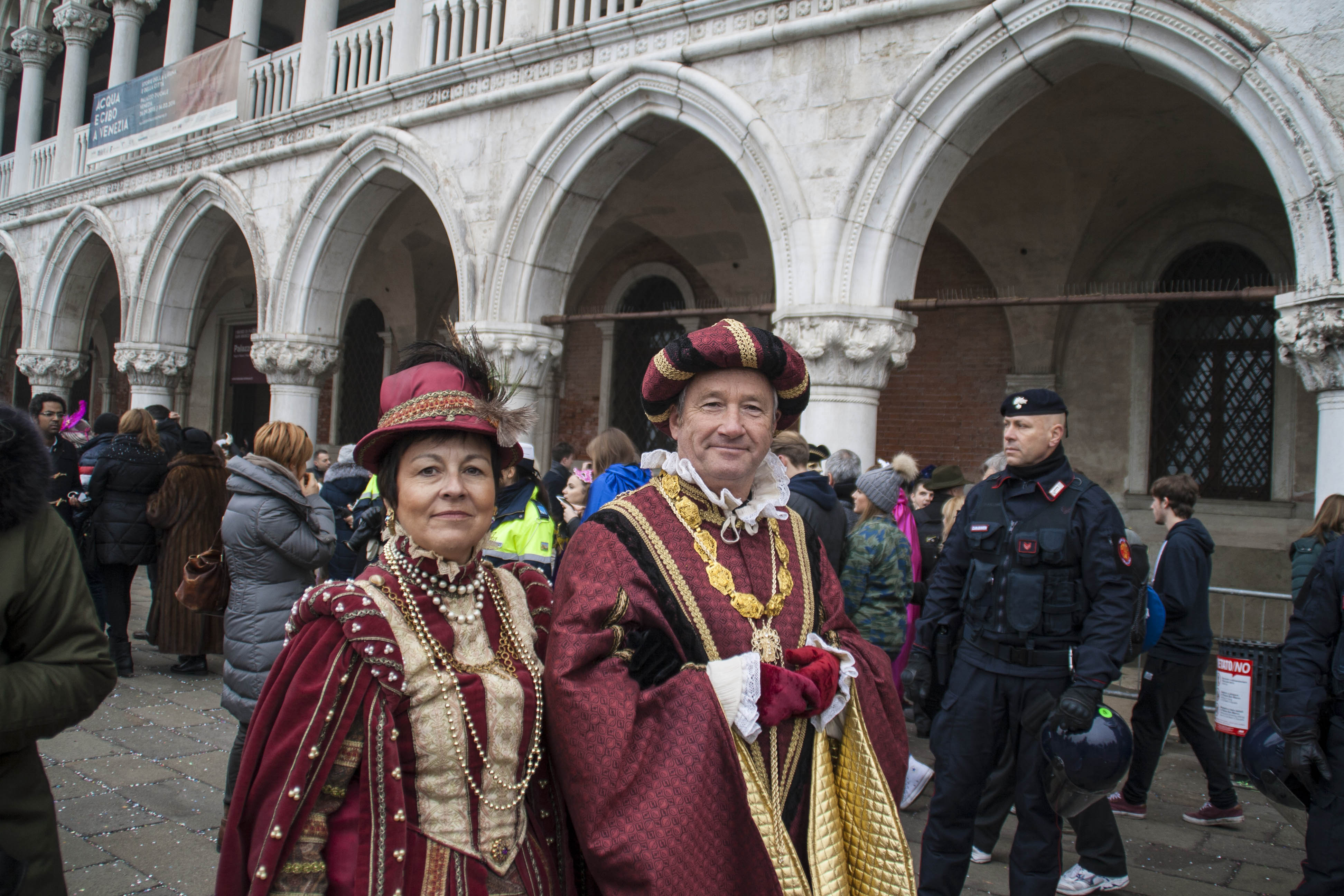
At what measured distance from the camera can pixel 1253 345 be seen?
8102 mm

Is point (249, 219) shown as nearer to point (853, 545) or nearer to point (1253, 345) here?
point (853, 545)

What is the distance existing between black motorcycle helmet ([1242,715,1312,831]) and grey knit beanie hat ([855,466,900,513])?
1.79 metres

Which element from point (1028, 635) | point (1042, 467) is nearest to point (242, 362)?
point (1042, 467)

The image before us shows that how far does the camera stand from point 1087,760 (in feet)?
8.55

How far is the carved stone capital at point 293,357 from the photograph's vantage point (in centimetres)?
997

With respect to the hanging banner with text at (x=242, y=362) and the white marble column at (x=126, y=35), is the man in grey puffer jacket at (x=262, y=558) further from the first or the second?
the hanging banner with text at (x=242, y=362)

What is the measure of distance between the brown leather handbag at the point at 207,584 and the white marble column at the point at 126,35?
11.2 meters

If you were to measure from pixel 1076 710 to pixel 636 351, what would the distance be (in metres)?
9.65

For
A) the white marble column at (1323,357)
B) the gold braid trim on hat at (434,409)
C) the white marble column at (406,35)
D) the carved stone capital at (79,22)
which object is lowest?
the gold braid trim on hat at (434,409)

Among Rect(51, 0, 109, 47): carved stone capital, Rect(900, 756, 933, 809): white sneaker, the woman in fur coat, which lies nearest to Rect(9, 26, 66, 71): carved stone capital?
Rect(51, 0, 109, 47): carved stone capital

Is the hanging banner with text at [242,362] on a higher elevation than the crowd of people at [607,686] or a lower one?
higher

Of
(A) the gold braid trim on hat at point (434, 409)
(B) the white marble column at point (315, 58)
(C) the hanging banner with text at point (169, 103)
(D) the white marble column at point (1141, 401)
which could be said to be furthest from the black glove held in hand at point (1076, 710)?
(C) the hanging banner with text at point (169, 103)

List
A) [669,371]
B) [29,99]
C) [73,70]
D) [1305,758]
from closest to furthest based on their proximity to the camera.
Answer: [669,371] → [1305,758] → [73,70] → [29,99]

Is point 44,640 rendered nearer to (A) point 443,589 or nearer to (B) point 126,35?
(A) point 443,589
